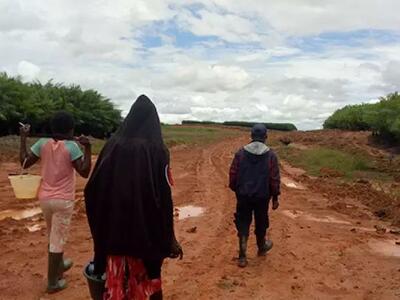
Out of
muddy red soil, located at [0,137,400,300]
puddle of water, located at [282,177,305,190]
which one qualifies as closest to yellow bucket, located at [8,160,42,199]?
muddy red soil, located at [0,137,400,300]

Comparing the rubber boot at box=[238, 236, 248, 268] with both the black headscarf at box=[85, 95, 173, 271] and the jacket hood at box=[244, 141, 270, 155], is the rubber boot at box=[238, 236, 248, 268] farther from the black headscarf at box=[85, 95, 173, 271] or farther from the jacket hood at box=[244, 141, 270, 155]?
the black headscarf at box=[85, 95, 173, 271]

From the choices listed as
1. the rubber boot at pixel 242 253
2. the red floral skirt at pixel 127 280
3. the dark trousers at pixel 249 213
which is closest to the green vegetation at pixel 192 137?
the dark trousers at pixel 249 213

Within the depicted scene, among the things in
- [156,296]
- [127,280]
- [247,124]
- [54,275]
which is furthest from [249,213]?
[247,124]

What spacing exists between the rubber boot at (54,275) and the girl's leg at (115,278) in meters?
2.02

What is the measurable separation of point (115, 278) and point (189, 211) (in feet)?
26.4

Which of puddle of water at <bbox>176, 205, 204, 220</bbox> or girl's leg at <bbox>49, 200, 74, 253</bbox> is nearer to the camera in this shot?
girl's leg at <bbox>49, 200, 74, 253</bbox>

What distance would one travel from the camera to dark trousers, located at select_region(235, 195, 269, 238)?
7691 mm

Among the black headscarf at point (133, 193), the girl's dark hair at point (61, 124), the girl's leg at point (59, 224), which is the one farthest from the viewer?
the girl's leg at point (59, 224)

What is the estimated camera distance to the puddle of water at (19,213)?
11.3 metres

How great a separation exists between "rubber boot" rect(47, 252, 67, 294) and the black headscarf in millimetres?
2056

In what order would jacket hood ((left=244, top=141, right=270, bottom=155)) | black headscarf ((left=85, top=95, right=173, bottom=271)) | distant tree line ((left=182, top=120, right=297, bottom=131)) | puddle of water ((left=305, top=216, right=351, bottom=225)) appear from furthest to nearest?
distant tree line ((left=182, top=120, right=297, bottom=131)) → puddle of water ((left=305, top=216, right=351, bottom=225)) → jacket hood ((left=244, top=141, right=270, bottom=155)) → black headscarf ((left=85, top=95, right=173, bottom=271))

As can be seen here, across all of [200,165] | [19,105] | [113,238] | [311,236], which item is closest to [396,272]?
[311,236]

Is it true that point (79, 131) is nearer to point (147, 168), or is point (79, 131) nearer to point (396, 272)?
point (396, 272)

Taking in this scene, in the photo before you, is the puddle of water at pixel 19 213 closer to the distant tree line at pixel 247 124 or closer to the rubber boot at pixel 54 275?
the rubber boot at pixel 54 275
